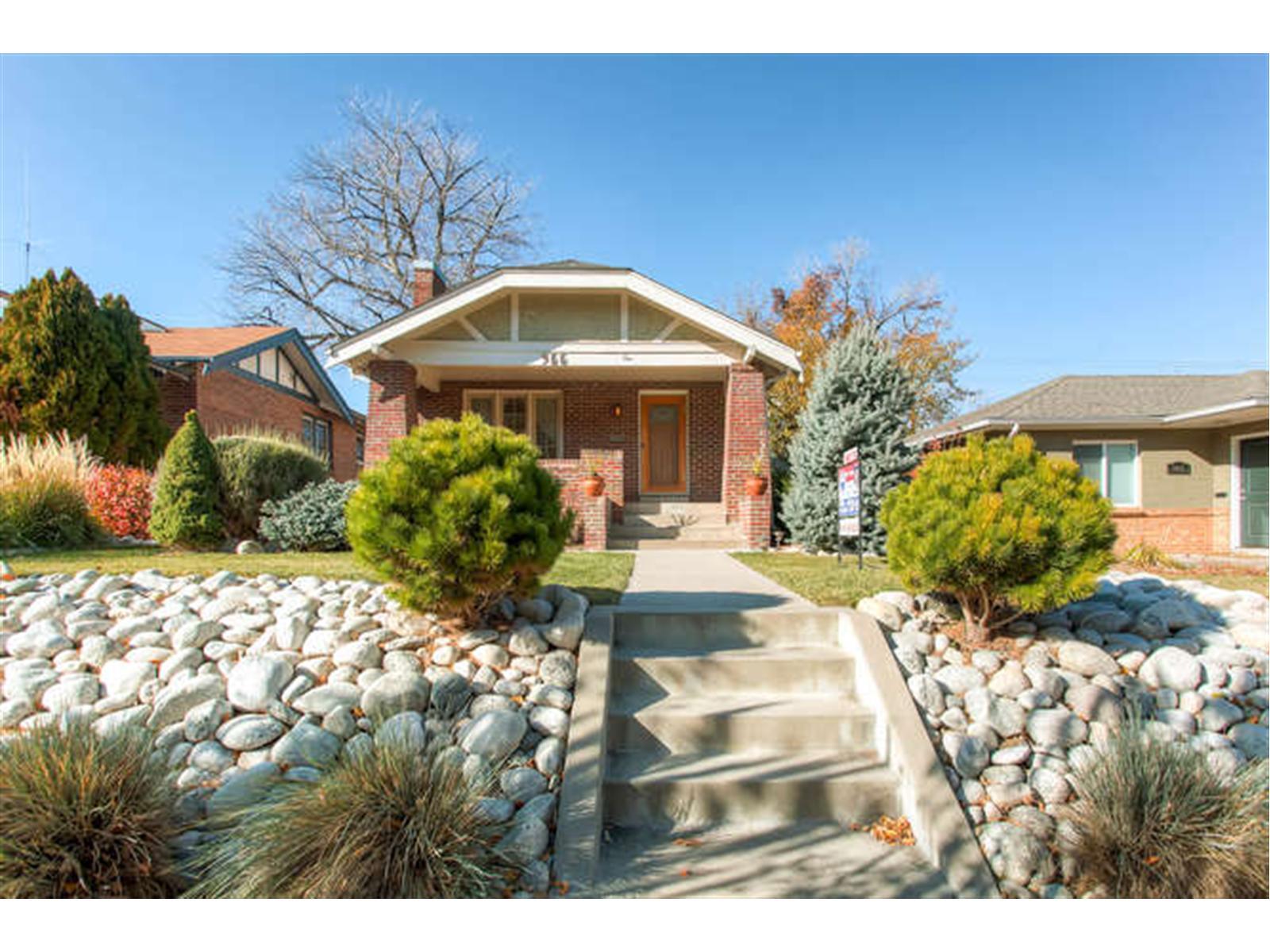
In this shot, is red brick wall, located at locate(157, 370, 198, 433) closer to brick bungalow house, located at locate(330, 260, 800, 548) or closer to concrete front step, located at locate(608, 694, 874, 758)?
brick bungalow house, located at locate(330, 260, 800, 548)

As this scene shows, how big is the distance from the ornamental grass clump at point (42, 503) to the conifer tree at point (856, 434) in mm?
9028

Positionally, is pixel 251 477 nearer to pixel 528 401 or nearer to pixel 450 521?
pixel 528 401

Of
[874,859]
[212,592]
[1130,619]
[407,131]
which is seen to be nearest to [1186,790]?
[874,859]

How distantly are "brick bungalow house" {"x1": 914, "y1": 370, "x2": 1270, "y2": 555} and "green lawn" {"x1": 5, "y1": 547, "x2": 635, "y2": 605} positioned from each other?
1045cm

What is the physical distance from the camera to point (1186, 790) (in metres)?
2.69

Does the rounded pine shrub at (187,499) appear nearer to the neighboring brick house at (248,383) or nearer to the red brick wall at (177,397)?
the neighboring brick house at (248,383)

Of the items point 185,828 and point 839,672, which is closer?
point 185,828

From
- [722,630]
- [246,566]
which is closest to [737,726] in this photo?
[722,630]

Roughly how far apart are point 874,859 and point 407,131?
26.1 m

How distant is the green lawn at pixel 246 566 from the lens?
5223 mm

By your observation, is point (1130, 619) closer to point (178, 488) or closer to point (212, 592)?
point (212, 592)

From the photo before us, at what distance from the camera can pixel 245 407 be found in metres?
16.5

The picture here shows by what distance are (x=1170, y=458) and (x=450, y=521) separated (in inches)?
604

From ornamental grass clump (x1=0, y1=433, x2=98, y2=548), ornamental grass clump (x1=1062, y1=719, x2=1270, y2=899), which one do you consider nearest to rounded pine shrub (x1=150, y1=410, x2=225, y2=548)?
ornamental grass clump (x1=0, y1=433, x2=98, y2=548)
